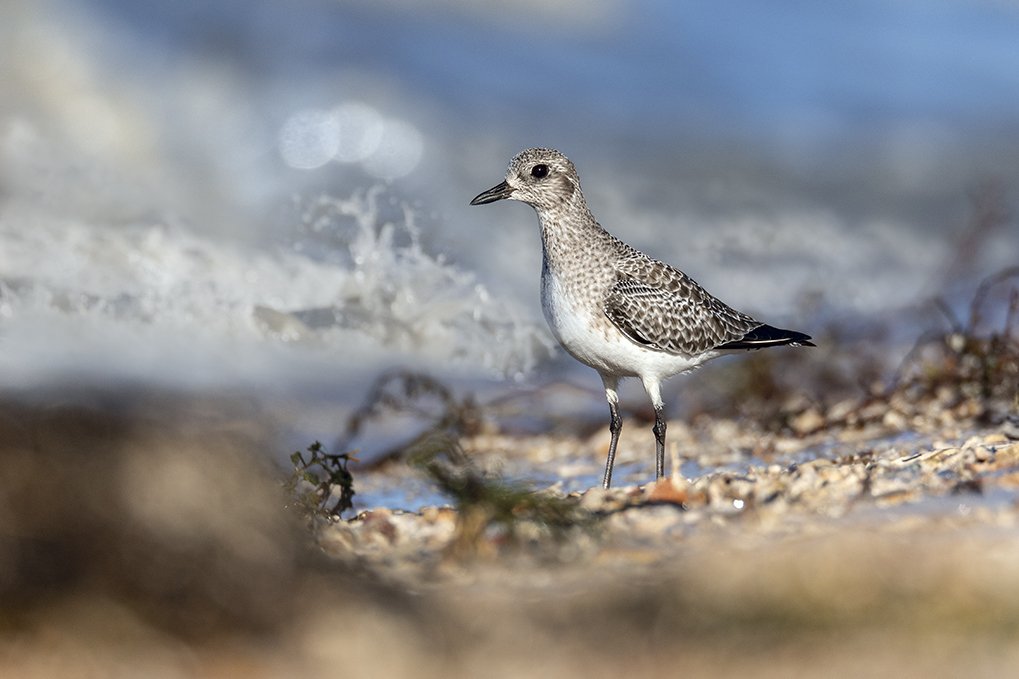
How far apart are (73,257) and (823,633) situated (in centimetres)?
995

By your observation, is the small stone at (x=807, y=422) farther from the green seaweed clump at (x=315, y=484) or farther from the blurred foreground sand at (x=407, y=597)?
the blurred foreground sand at (x=407, y=597)

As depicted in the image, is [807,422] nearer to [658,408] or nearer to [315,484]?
[658,408]

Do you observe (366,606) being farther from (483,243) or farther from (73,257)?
(483,243)

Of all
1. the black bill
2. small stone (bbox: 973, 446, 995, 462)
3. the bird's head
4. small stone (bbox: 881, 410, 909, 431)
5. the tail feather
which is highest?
the bird's head

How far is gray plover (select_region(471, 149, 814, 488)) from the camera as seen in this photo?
219 inches

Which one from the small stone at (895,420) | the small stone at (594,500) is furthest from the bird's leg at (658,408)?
the small stone at (895,420)

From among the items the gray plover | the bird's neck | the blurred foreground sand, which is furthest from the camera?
the bird's neck

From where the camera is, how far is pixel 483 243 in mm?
12531

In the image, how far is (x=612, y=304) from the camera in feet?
18.3

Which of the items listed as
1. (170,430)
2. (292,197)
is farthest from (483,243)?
(170,430)

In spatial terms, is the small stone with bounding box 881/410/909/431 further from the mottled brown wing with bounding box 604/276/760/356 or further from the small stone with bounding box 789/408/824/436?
the mottled brown wing with bounding box 604/276/760/356

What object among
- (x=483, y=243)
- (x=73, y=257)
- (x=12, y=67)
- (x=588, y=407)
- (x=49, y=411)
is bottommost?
(x=49, y=411)

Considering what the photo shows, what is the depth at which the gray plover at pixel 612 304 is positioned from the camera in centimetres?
555

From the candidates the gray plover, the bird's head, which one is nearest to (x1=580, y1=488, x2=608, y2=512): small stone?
the gray plover
